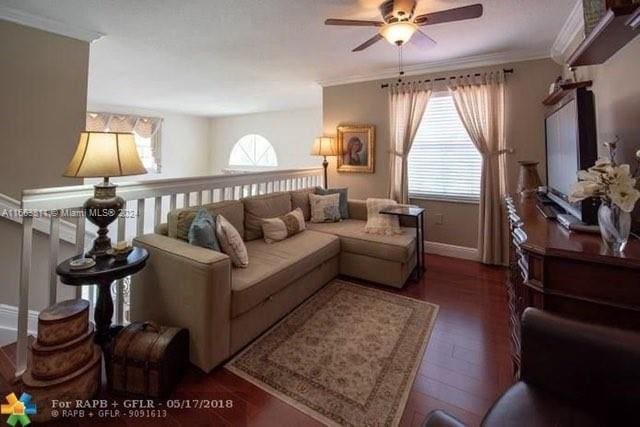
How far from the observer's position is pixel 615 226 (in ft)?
4.01

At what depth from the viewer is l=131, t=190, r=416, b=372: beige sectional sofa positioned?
177 centimetres

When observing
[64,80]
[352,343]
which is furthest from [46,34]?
[352,343]

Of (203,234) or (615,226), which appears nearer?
(615,226)

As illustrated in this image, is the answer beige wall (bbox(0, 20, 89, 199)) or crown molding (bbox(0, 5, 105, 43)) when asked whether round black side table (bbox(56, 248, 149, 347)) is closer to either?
beige wall (bbox(0, 20, 89, 199))

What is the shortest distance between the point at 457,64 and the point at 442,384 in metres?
3.54

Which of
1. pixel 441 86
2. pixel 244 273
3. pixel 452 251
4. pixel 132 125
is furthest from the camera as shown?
pixel 132 125

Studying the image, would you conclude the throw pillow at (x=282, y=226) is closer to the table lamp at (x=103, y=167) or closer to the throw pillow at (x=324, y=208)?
the throw pillow at (x=324, y=208)

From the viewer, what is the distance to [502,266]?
364cm

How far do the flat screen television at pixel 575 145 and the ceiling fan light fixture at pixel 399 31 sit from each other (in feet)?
3.57

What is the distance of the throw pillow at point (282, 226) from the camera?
2916 mm

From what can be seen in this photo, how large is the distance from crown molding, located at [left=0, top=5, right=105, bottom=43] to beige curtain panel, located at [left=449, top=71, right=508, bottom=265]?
3.96 m

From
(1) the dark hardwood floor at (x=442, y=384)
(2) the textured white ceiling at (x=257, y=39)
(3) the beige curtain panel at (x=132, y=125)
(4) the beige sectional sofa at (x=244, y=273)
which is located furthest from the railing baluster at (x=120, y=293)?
(3) the beige curtain panel at (x=132, y=125)

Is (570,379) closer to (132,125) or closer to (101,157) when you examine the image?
(101,157)

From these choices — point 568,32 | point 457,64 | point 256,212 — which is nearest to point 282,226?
point 256,212
